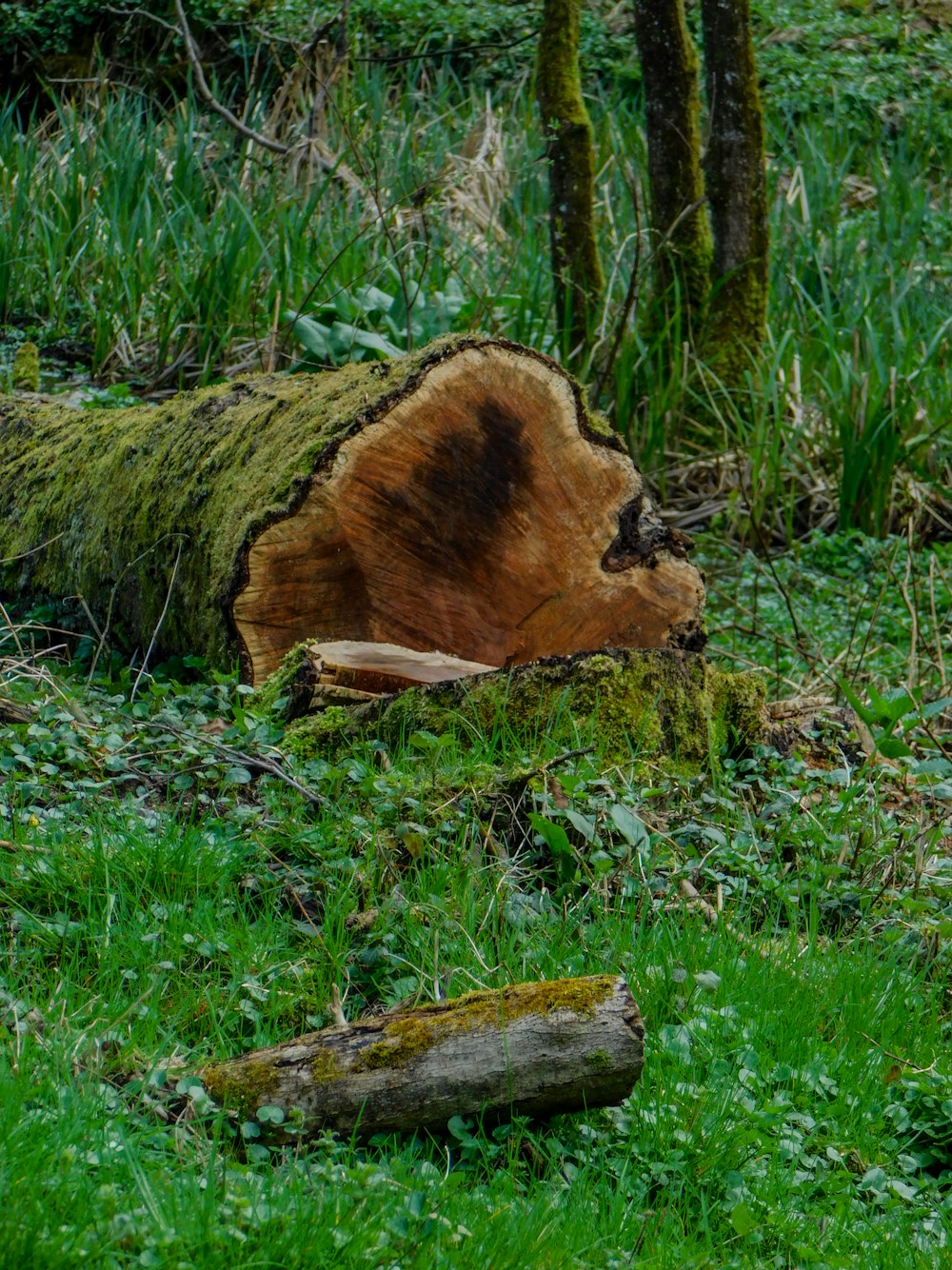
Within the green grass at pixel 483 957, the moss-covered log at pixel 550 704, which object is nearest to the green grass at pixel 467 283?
the green grass at pixel 483 957

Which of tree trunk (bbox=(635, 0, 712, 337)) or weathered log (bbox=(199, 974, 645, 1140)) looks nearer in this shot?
weathered log (bbox=(199, 974, 645, 1140))

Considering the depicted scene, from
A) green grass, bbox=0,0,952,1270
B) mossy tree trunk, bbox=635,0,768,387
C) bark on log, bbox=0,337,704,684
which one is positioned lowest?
green grass, bbox=0,0,952,1270

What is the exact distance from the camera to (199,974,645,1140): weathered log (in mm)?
1977

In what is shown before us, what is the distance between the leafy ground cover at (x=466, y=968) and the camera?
1726 millimetres

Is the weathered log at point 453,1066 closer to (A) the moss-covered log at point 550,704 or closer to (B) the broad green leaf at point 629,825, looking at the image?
(B) the broad green leaf at point 629,825

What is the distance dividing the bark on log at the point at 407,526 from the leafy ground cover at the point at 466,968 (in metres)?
0.34

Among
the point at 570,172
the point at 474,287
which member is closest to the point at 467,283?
the point at 474,287

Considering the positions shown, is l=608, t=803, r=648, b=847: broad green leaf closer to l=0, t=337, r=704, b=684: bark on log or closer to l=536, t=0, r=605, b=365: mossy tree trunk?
l=0, t=337, r=704, b=684: bark on log

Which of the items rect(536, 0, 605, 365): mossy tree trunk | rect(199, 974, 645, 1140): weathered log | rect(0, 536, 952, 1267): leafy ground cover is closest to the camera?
rect(0, 536, 952, 1267): leafy ground cover

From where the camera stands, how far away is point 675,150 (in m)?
6.72

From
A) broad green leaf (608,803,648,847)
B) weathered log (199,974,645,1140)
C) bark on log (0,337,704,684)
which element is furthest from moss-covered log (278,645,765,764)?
weathered log (199,974,645,1140)

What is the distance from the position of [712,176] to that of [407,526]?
13.4 feet

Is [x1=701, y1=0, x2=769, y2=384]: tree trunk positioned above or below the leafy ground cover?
above

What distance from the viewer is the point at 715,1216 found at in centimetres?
197
